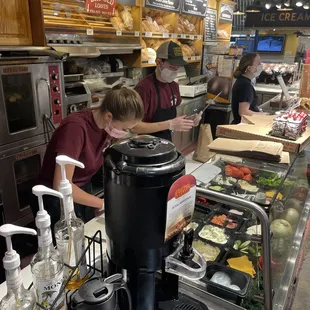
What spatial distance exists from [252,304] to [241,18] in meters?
16.3

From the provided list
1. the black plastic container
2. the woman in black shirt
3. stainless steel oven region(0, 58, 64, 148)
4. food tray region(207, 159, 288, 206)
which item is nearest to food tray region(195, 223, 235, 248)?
food tray region(207, 159, 288, 206)

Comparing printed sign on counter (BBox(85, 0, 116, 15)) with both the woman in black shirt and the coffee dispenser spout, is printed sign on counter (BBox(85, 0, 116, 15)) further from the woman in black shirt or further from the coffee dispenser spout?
the coffee dispenser spout

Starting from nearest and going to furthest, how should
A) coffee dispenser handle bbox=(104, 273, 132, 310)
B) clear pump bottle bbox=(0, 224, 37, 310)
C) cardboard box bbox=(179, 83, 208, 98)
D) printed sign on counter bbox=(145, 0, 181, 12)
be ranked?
clear pump bottle bbox=(0, 224, 37, 310) → coffee dispenser handle bbox=(104, 273, 132, 310) → printed sign on counter bbox=(145, 0, 181, 12) → cardboard box bbox=(179, 83, 208, 98)

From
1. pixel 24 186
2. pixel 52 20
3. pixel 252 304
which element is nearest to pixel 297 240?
pixel 252 304

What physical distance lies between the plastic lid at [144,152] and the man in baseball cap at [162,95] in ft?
6.35

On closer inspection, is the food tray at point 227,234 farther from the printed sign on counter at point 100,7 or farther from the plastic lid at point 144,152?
the printed sign on counter at point 100,7

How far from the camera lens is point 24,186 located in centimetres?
288

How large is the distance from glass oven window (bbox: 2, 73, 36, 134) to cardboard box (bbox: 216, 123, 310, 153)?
5.28ft

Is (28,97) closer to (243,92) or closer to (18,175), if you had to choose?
(18,175)

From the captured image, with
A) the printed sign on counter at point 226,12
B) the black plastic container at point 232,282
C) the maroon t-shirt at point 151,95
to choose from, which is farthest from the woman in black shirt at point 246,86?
the printed sign on counter at point 226,12

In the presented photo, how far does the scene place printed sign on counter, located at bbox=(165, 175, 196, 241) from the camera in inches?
30.8

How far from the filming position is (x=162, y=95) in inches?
118

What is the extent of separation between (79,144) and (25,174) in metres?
1.45

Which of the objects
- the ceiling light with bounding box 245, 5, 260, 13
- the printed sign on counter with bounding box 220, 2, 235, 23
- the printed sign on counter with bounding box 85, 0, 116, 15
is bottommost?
the printed sign on counter with bounding box 85, 0, 116, 15
